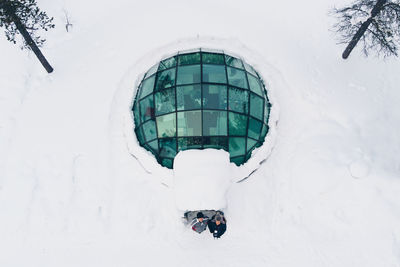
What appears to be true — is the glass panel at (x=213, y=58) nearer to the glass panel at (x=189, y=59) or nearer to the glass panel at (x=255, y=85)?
the glass panel at (x=189, y=59)

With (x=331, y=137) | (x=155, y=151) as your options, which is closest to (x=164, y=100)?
(x=155, y=151)

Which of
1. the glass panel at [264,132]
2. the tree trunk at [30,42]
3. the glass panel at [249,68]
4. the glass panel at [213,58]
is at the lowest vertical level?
the glass panel at [264,132]

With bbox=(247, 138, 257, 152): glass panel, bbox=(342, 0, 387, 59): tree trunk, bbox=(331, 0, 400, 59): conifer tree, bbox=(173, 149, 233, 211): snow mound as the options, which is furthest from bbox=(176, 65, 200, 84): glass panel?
bbox=(342, 0, 387, 59): tree trunk

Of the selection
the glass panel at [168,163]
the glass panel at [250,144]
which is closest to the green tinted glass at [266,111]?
the glass panel at [250,144]

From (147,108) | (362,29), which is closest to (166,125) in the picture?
(147,108)

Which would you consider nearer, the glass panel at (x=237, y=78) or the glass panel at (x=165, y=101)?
the glass panel at (x=165, y=101)

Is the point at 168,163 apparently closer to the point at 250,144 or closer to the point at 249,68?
the point at 250,144
